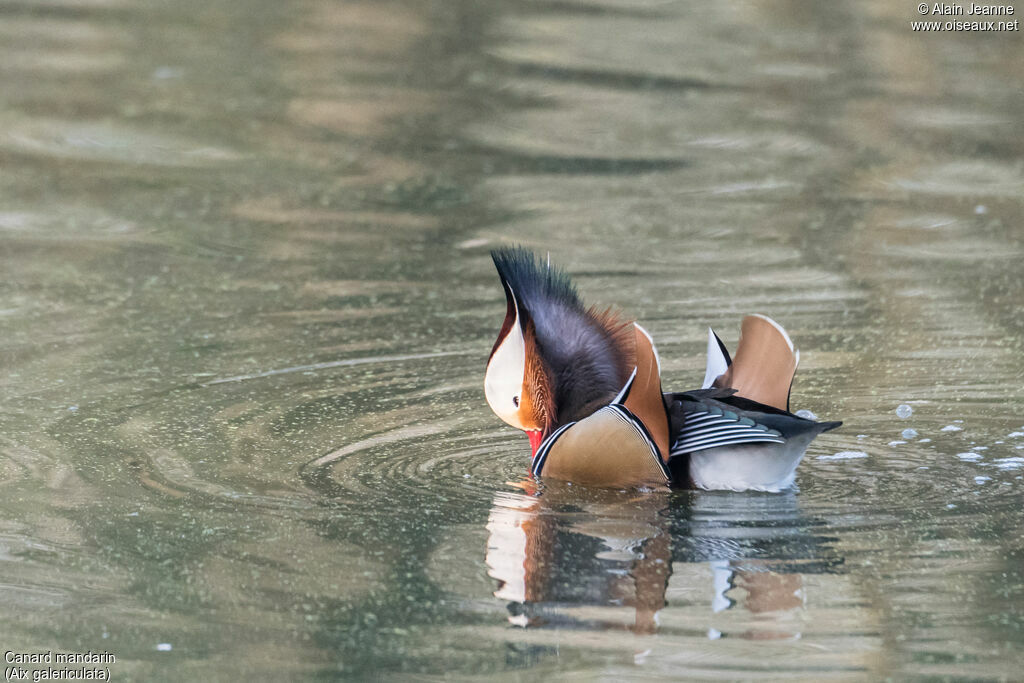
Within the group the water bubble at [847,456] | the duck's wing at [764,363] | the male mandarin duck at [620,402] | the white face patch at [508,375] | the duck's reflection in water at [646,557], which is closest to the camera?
the duck's reflection in water at [646,557]

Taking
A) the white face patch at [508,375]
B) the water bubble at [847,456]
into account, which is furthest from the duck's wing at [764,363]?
the white face patch at [508,375]

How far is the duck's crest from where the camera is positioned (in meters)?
5.26

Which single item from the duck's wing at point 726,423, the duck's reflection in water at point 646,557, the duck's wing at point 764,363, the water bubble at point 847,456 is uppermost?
the duck's wing at point 764,363

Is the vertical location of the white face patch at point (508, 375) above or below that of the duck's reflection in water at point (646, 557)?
above

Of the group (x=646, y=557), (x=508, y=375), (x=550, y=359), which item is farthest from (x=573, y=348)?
(x=646, y=557)

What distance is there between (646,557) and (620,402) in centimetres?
57

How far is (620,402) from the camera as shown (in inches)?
199

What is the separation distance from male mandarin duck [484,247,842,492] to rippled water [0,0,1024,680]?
133 millimetres

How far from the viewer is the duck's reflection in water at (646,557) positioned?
170 inches

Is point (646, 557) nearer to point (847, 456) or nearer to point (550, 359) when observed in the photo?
point (550, 359)

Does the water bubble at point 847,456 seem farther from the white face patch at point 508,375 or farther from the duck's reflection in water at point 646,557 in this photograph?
the white face patch at point 508,375

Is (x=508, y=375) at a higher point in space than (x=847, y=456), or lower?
higher

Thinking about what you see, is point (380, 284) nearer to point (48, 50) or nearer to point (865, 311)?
point (865, 311)

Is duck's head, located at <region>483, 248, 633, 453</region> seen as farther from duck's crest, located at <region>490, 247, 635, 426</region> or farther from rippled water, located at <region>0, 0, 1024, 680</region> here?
rippled water, located at <region>0, 0, 1024, 680</region>
